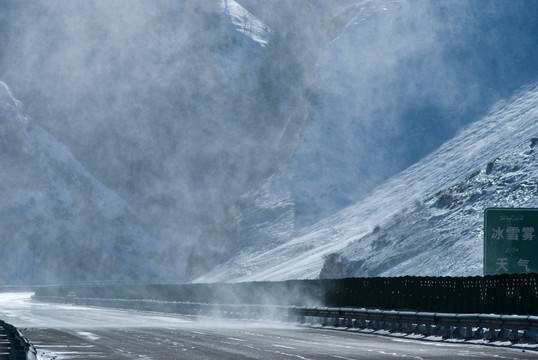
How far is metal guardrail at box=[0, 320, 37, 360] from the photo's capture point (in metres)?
13.0

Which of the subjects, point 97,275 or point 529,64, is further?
point 97,275

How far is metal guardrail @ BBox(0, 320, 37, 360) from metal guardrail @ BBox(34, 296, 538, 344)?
13432 mm

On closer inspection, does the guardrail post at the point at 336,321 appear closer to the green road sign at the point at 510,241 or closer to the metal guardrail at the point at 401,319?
the metal guardrail at the point at 401,319

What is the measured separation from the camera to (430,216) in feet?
227

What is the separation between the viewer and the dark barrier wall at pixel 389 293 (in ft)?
96.5

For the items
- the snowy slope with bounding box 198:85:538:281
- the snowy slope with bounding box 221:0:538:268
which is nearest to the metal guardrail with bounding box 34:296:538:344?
the snowy slope with bounding box 198:85:538:281

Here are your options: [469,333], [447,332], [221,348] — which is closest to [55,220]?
[447,332]

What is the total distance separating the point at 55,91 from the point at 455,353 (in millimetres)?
127934

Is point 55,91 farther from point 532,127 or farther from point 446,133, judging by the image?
point 532,127

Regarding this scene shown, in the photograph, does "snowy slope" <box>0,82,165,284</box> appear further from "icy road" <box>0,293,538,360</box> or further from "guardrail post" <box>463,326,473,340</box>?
"guardrail post" <box>463,326,473,340</box>

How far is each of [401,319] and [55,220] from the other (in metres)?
104

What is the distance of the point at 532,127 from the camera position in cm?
7656

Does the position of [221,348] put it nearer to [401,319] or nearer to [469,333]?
[469,333]

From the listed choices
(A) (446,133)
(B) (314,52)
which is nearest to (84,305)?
(A) (446,133)
